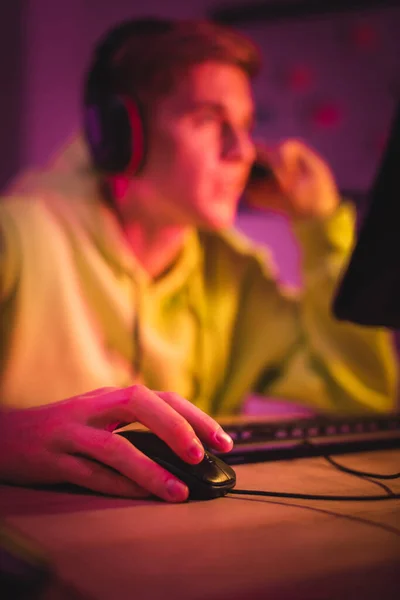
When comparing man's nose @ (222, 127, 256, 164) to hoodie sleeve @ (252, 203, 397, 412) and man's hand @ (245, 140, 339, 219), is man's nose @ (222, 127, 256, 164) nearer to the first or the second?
man's hand @ (245, 140, 339, 219)

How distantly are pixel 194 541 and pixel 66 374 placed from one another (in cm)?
84

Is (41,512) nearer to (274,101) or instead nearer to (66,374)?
(66,374)

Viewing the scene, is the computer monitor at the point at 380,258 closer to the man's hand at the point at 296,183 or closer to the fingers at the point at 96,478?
the fingers at the point at 96,478

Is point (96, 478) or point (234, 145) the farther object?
point (234, 145)

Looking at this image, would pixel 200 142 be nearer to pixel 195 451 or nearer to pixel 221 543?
→ pixel 195 451

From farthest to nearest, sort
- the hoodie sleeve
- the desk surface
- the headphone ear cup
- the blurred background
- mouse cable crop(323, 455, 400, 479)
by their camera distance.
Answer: the blurred background
the hoodie sleeve
the headphone ear cup
mouse cable crop(323, 455, 400, 479)
the desk surface

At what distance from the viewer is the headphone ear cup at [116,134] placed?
1.18 m

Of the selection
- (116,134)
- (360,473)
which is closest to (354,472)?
(360,473)

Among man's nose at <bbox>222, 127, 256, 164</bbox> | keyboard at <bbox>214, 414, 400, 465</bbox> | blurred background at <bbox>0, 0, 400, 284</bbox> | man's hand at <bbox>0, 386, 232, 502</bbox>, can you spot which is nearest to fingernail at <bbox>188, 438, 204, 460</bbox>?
man's hand at <bbox>0, 386, 232, 502</bbox>

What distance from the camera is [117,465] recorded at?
0.56 metres

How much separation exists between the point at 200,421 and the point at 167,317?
867 millimetres

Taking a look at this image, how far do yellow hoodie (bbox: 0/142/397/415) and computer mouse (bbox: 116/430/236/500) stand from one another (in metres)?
0.70

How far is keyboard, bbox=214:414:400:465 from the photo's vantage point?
2.37 ft

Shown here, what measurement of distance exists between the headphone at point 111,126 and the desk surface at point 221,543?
0.73 meters
